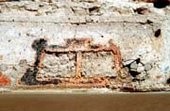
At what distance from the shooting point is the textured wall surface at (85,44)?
259 cm

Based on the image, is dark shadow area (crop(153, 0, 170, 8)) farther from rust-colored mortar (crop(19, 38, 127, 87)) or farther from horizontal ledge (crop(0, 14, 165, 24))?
rust-colored mortar (crop(19, 38, 127, 87))

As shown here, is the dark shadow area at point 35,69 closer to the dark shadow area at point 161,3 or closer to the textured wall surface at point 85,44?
the textured wall surface at point 85,44

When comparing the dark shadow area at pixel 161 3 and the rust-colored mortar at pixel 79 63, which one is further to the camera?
the dark shadow area at pixel 161 3

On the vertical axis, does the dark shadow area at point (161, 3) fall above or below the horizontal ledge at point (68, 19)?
above

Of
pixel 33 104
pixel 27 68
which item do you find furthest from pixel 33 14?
pixel 33 104

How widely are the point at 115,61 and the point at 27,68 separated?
1.49 feet

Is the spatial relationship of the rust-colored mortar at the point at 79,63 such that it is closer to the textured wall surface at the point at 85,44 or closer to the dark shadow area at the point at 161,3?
the textured wall surface at the point at 85,44

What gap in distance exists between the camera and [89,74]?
102 inches

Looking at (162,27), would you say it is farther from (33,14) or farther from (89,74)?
(33,14)

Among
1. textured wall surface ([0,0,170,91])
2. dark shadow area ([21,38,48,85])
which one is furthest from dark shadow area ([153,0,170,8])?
dark shadow area ([21,38,48,85])

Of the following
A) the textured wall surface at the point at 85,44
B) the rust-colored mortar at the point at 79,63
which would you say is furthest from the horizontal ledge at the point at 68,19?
the rust-colored mortar at the point at 79,63

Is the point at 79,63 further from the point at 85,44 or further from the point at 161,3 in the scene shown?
the point at 161,3

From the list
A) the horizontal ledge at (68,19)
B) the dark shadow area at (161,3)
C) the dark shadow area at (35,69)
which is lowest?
the dark shadow area at (35,69)

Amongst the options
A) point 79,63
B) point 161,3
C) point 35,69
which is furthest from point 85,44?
point 161,3
